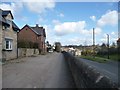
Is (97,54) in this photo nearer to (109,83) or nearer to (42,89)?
(42,89)

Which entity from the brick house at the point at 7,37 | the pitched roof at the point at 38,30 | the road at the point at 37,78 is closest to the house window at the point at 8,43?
the brick house at the point at 7,37

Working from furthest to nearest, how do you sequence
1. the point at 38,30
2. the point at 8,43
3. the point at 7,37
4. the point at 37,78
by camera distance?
the point at 38,30 → the point at 8,43 → the point at 7,37 → the point at 37,78

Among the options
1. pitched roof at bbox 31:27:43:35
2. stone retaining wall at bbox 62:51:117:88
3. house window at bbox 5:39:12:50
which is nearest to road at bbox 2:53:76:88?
stone retaining wall at bbox 62:51:117:88

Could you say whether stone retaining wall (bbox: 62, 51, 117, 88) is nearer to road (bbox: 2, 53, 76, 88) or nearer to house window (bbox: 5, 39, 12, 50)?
road (bbox: 2, 53, 76, 88)

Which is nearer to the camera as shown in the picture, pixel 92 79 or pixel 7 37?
pixel 92 79

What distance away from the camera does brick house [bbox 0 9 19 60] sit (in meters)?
27.7

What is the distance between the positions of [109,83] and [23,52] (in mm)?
39243

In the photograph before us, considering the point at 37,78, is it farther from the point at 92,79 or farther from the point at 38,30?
the point at 38,30

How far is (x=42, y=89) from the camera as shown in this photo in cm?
962

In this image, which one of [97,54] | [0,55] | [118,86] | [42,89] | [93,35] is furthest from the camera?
[97,54]

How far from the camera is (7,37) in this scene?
97.6ft

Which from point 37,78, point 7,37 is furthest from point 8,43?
point 37,78

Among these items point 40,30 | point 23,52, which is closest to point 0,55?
point 23,52

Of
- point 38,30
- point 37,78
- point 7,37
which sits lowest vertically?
point 37,78
